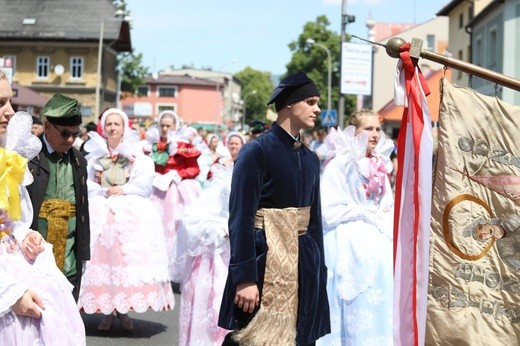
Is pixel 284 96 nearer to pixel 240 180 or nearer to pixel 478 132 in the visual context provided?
pixel 240 180

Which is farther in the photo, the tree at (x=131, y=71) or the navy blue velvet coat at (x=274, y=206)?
the tree at (x=131, y=71)

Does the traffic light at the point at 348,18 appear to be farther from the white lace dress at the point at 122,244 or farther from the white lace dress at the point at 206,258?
the white lace dress at the point at 206,258

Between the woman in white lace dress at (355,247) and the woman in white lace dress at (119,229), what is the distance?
2.36 meters

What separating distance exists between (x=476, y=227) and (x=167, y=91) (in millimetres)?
Result: 123442

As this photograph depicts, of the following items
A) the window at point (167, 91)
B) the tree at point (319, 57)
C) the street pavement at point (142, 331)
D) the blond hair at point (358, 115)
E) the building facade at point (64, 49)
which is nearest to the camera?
the blond hair at point (358, 115)

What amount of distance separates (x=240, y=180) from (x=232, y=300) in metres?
0.62

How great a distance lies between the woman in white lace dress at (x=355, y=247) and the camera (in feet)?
23.1

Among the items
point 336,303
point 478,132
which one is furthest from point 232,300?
point 336,303

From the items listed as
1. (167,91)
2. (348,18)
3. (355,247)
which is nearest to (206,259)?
(355,247)

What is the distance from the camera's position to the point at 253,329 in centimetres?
491

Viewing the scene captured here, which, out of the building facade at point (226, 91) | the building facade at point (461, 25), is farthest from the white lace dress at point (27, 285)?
the building facade at point (226, 91)

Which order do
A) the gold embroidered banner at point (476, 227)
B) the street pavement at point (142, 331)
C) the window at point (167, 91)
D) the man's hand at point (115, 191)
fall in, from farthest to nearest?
the window at point (167, 91), the man's hand at point (115, 191), the street pavement at point (142, 331), the gold embroidered banner at point (476, 227)

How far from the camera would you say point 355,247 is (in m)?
7.13

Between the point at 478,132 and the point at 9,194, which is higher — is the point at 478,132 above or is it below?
above
